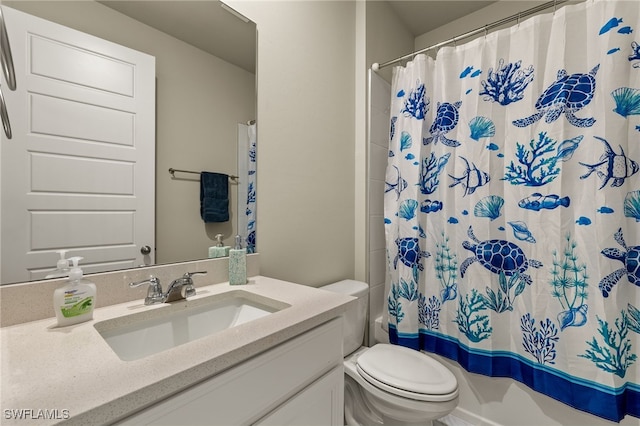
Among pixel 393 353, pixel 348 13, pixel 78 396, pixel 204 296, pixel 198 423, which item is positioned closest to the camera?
pixel 78 396

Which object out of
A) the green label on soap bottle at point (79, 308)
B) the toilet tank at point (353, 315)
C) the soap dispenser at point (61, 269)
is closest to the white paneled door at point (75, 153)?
the soap dispenser at point (61, 269)

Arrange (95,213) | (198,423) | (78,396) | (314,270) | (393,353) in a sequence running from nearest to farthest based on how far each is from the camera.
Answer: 1. (78,396)
2. (198,423)
3. (95,213)
4. (393,353)
5. (314,270)

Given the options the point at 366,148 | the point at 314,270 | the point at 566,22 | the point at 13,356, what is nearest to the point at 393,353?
the point at 314,270

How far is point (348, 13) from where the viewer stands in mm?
1688

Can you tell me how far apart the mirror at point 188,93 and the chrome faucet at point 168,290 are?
0.32 ft

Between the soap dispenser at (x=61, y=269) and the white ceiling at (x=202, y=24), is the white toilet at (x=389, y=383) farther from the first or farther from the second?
the white ceiling at (x=202, y=24)

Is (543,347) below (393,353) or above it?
above

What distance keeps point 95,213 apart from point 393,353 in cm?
133

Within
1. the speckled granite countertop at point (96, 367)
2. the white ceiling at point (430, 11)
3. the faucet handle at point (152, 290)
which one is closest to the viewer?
the speckled granite countertop at point (96, 367)

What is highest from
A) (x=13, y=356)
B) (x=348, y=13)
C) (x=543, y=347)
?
(x=348, y=13)

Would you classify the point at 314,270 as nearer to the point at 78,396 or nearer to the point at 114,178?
the point at 114,178

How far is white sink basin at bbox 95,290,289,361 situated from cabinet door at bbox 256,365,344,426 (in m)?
0.24

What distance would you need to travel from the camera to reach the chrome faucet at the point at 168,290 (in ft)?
2.71

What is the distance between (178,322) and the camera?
840 millimetres
